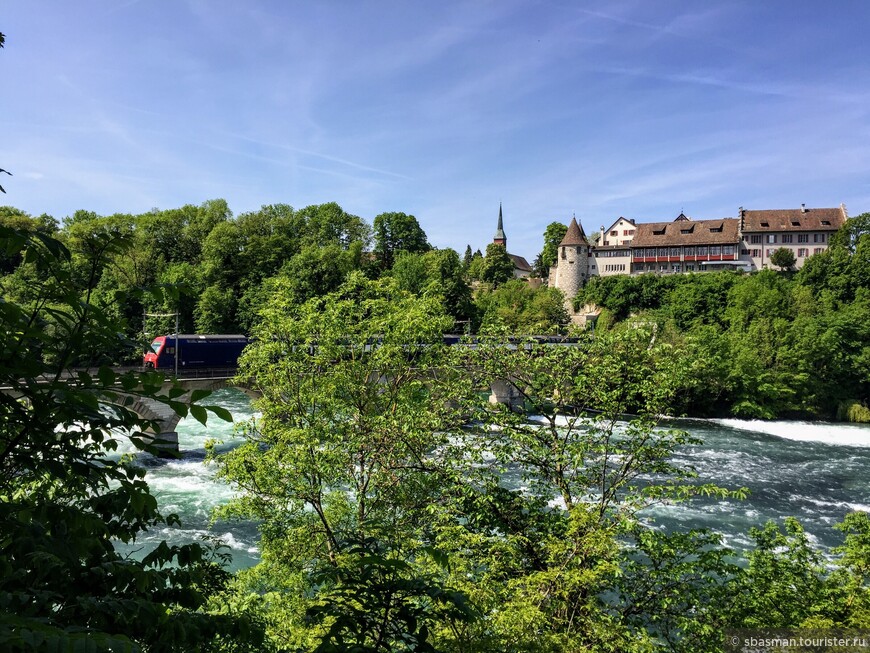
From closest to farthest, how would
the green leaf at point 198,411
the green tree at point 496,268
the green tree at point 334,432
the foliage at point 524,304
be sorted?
the green leaf at point 198,411 < the green tree at point 334,432 < the foliage at point 524,304 < the green tree at point 496,268

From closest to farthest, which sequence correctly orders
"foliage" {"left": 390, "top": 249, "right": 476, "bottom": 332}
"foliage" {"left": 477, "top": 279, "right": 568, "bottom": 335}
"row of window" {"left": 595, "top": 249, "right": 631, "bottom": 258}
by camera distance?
"foliage" {"left": 390, "top": 249, "right": 476, "bottom": 332} < "foliage" {"left": 477, "top": 279, "right": 568, "bottom": 335} < "row of window" {"left": 595, "top": 249, "right": 631, "bottom": 258}

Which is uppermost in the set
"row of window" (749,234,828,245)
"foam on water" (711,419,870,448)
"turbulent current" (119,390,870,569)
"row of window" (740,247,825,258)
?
"row of window" (749,234,828,245)

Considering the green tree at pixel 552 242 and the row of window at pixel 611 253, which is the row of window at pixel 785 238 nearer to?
the row of window at pixel 611 253

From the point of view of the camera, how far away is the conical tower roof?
7762 centimetres

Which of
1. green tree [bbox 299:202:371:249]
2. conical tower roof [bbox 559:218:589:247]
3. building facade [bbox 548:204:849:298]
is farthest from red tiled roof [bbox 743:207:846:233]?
green tree [bbox 299:202:371:249]

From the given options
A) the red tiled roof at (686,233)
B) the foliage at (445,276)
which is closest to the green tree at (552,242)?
the red tiled roof at (686,233)

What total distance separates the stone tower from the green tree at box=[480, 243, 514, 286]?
10158mm

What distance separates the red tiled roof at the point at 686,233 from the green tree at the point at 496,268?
18.9 metres

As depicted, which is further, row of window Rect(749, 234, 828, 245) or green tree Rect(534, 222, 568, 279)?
green tree Rect(534, 222, 568, 279)

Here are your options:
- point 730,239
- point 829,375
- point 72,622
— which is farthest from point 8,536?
point 730,239

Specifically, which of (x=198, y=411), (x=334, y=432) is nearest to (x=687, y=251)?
(x=334, y=432)

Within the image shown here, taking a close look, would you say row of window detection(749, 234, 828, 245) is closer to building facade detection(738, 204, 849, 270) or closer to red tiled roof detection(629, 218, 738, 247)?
building facade detection(738, 204, 849, 270)

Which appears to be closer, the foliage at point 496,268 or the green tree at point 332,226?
the green tree at point 332,226

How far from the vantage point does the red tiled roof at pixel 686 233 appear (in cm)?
7162
